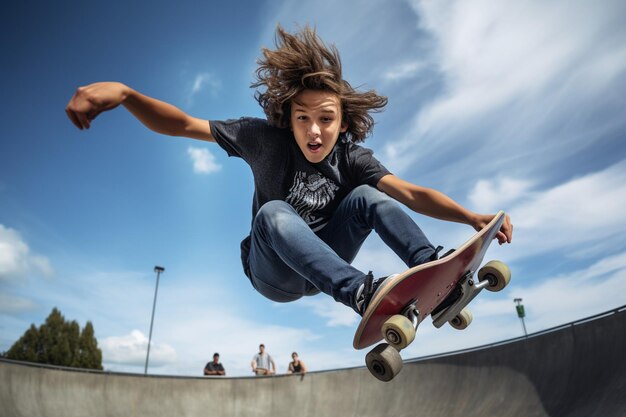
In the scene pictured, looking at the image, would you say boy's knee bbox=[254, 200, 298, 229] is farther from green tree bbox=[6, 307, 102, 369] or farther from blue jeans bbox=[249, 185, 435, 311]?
green tree bbox=[6, 307, 102, 369]

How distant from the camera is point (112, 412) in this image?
970 cm

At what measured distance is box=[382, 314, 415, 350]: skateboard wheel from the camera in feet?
6.41

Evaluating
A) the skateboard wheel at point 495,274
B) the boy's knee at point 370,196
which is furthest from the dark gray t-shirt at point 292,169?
the skateboard wheel at point 495,274

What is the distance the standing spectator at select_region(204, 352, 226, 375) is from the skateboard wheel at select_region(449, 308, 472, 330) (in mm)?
11359

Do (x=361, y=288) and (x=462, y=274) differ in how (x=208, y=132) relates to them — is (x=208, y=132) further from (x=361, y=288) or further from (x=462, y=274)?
A: (x=462, y=274)

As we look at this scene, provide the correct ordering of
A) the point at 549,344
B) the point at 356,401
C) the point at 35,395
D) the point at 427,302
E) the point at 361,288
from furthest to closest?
1. the point at 356,401
2. the point at 35,395
3. the point at 549,344
4. the point at 427,302
5. the point at 361,288

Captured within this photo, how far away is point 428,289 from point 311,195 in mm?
1146

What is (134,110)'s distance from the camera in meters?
2.56

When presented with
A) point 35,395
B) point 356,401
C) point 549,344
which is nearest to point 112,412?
point 35,395

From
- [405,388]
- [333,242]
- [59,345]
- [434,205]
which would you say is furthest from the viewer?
[59,345]

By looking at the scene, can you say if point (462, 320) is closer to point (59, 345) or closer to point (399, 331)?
point (399, 331)

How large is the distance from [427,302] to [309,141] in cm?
135

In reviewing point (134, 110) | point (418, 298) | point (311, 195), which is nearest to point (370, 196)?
point (311, 195)

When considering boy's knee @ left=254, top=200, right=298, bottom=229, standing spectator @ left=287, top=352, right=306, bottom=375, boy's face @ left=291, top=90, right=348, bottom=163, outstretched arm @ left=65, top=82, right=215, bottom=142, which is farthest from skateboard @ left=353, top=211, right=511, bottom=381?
standing spectator @ left=287, top=352, right=306, bottom=375
